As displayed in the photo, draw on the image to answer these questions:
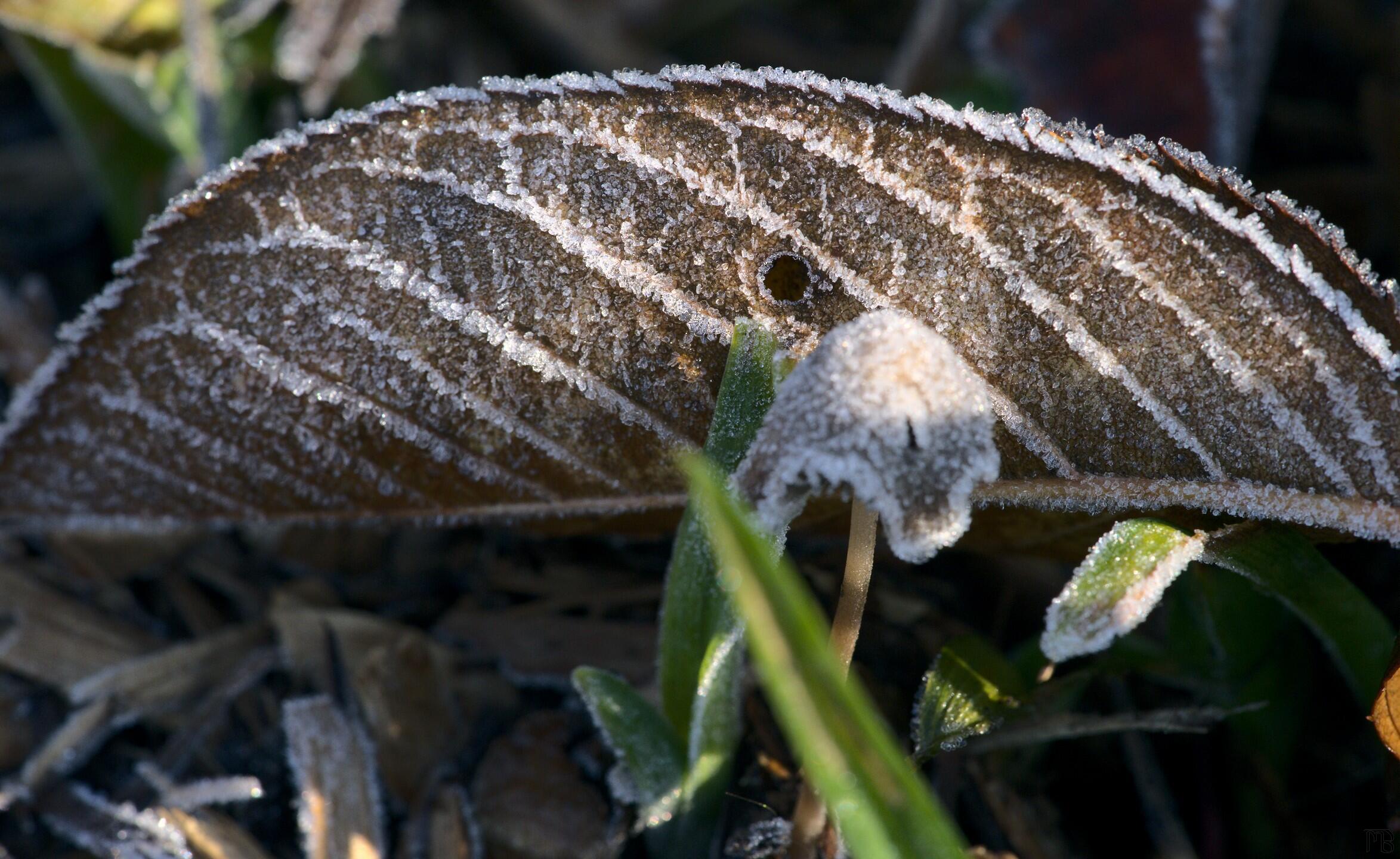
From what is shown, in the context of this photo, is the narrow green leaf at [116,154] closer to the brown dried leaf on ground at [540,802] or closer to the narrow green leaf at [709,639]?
the brown dried leaf on ground at [540,802]

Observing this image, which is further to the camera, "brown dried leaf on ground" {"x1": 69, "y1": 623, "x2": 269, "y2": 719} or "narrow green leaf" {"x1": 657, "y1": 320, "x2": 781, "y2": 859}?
"brown dried leaf on ground" {"x1": 69, "y1": 623, "x2": 269, "y2": 719}

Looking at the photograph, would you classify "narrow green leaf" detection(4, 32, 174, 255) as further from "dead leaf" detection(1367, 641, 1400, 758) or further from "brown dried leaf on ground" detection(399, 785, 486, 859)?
"dead leaf" detection(1367, 641, 1400, 758)

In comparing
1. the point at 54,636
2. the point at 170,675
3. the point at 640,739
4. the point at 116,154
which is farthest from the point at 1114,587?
the point at 116,154

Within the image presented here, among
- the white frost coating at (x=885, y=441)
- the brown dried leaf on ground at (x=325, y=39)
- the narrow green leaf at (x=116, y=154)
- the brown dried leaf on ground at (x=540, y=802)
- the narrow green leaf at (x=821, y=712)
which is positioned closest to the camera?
the narrow green leaf at (x=821, y=712)

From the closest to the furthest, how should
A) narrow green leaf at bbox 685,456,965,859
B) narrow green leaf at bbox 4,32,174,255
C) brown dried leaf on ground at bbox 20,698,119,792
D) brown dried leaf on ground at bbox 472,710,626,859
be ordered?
narrow green leaf at bbox 685,456,965,859 < brown dried leaf on ground at bbox 472,710,626,859 < brown dried leaf on ground at bbox 20,698,119,792 < narrow green leaf at bbox 4,32,174,255

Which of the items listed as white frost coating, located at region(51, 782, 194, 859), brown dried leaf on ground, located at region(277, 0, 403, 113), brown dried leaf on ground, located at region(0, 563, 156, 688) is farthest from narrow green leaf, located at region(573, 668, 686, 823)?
brown dried leaf on ground, located at region(277, 0, 403, 113)

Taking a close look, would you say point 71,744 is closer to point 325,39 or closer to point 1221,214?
point 325,39

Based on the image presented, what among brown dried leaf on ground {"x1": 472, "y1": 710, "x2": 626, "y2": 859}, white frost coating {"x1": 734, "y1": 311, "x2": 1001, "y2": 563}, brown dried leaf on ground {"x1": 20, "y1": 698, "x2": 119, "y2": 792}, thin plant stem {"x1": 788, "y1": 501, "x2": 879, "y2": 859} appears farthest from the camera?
brown dried leaf on ground {"x1": 20, "y1": 698, "x2": 119, "y2": 792}

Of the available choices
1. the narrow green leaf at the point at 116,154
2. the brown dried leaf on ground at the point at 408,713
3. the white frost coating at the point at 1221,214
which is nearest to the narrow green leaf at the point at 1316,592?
the white frost coating at the point at 1221,214
